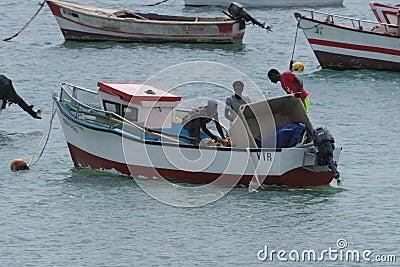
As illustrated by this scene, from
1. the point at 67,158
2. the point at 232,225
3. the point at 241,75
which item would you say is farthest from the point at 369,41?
the point at 232,225

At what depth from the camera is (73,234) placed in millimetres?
16438

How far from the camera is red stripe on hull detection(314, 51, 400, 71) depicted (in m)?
28.8

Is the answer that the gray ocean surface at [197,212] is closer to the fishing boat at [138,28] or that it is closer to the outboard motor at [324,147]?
the outboard motor at [324,147]

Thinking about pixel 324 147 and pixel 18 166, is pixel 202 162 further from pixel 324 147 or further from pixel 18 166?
pixel 18 166

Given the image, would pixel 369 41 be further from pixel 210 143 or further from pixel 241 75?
pixel 210 143

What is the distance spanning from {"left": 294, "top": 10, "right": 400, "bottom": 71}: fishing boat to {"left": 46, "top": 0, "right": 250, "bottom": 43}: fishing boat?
4638 mm

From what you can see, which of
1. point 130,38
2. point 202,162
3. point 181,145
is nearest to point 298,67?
point 130,38

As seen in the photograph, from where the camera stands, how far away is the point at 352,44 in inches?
1128

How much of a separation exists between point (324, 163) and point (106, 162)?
370cm

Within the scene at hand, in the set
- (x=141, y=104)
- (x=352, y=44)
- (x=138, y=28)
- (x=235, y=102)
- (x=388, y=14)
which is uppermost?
(x=235, y=102)

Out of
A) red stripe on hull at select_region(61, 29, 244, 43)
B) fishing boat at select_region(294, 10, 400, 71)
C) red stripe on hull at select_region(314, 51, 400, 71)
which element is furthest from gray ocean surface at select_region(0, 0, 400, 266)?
red stripe on hull at select_region(61, 29, 244, 43)

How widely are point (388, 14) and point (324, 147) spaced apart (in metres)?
12.1

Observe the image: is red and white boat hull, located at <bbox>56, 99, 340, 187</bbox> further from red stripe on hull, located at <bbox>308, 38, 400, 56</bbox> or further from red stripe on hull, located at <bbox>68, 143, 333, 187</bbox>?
red stripe on hull, located at <bbox>308, 38, 400, 56</bbox>

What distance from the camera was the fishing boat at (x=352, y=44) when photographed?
28219 mm
